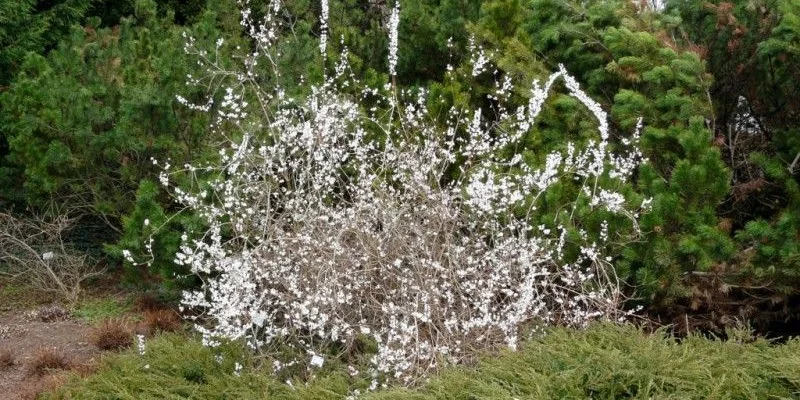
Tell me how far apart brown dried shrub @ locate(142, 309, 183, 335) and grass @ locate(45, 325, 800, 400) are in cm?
71

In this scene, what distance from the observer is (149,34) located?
6578 millimetres

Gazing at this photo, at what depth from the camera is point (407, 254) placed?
4.51 m

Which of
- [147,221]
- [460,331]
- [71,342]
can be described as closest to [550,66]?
[460,331]

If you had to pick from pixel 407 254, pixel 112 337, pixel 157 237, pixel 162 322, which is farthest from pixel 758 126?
pixel 112 337

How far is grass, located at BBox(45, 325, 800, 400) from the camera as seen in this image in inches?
134

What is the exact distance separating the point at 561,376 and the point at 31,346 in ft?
10.5

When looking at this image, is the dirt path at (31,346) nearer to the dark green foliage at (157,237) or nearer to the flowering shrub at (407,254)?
the dark green foliage at (157,237)

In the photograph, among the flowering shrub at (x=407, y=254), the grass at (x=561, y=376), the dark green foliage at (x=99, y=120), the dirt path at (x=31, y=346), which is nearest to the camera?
the grass at (x=561, y=376)

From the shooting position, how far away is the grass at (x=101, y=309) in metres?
5.67

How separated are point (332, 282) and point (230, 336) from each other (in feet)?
1.76

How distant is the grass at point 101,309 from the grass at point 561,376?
3.84ft

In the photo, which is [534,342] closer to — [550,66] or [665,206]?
[665,206]

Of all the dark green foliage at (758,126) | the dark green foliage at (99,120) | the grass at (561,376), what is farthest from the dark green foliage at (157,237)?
the dark green foliage at (758,126)

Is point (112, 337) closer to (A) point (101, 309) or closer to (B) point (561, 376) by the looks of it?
(A) point (101, 309)
